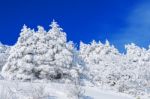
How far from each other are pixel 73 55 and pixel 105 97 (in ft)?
56.1

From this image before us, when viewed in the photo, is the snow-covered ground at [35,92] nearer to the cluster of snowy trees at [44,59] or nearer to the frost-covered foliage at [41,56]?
the cluster of snowy trees at [44,59]

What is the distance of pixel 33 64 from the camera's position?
109ft

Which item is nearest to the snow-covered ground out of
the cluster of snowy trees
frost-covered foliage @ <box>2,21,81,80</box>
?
the cluster of snowy trees

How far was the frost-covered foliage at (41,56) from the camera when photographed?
32.8 meters

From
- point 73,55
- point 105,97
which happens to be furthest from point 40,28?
point 105,97

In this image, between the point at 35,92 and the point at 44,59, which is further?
the point at 44,59

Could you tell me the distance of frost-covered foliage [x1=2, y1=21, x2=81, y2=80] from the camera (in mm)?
32812

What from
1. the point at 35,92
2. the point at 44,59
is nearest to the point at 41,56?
the point at 44,59

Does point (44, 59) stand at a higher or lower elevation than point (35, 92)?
higher

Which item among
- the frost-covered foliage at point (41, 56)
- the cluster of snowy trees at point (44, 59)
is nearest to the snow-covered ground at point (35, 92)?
the cluster of snowy trees at point (44, 59)

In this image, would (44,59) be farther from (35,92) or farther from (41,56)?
(35,92)

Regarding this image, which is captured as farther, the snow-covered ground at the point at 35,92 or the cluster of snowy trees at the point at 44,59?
the cluster of snowy trees at the point at 44,59

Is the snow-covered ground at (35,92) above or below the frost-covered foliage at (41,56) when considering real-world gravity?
below

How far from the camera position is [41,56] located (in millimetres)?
33688
